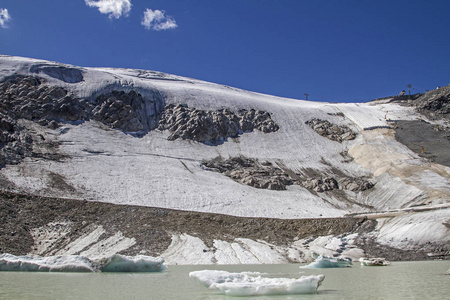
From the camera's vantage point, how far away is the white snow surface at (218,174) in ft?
98.6

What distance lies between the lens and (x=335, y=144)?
5956 centimetres

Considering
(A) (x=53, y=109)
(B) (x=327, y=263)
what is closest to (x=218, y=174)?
(A) (x=53, y=109)

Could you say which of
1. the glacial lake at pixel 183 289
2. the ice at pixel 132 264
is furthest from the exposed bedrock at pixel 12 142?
the glacial lake at pixel 183 289

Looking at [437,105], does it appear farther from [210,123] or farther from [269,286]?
[269,286]

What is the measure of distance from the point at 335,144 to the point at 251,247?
1462 inches

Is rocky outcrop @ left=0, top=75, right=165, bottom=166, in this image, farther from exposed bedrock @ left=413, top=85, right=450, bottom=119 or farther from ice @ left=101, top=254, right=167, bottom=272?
exposed bedrock @ left=413, top=85, right=450, bottom=119

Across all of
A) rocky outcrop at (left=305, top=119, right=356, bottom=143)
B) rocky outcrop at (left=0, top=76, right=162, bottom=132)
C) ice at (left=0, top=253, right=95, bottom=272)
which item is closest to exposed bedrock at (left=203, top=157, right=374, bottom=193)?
rocky outcrop at (left=0, top=76, right=162, bottom=132)

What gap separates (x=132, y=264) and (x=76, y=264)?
243 centimetres

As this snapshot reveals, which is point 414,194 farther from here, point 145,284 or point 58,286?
point 58,286

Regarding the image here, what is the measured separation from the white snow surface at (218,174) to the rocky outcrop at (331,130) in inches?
56.3

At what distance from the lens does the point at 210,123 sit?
5653 centimetres

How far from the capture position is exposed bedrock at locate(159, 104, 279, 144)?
54.1m

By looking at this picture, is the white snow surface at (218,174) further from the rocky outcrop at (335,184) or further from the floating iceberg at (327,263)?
the floating iceberg at (327,263)

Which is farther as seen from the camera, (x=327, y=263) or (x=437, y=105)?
(x=437, y=105)
